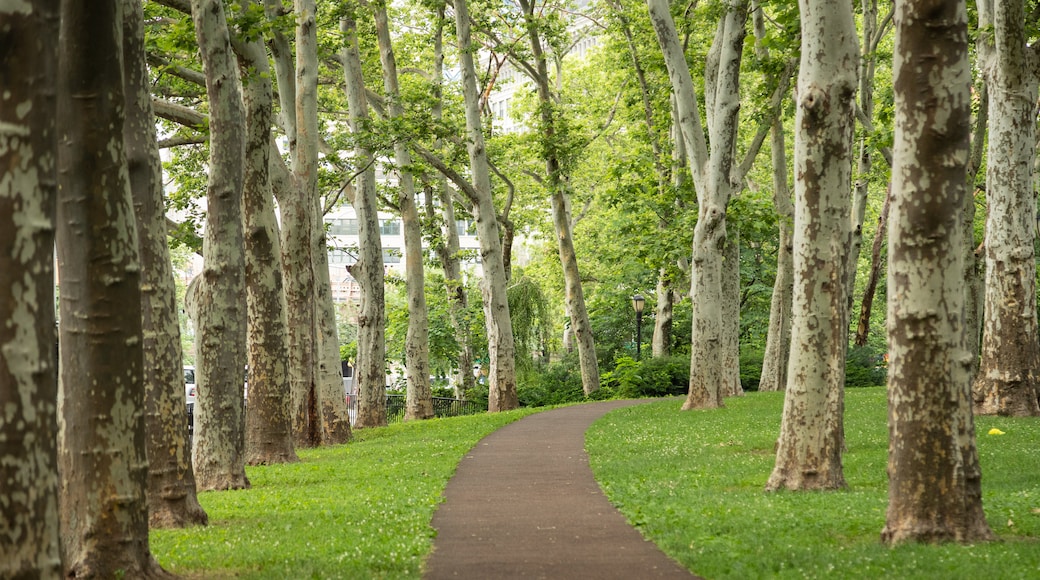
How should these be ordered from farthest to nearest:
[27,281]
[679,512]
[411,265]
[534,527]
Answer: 1. [411,265]
2. [679,512]
3. [534,527]
4. [27,281]

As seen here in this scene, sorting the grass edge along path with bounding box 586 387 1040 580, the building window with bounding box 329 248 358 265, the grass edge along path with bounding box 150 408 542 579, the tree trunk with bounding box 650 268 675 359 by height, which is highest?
the building window with bounding box 329 248 358 265

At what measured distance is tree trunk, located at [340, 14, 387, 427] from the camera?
2542 centimetres

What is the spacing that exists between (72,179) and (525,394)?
31279mm

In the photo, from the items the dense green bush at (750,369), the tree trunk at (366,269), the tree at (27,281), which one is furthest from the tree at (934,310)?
the dense green bush at (750,369)

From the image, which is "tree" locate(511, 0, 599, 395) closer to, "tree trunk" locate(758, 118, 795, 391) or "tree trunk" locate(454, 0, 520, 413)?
"tree trunk" locate(454, 0, 520, 413)

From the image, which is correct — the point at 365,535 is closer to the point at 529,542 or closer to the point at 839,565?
the point at 529,542

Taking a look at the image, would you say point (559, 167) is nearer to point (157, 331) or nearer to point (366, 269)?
point (366, 269)

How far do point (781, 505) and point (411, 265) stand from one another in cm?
2057

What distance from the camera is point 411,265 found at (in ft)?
98.6

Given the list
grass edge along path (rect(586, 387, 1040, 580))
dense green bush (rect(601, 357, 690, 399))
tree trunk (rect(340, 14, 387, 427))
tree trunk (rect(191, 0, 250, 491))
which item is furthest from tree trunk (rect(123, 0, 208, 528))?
dense green bush (rect(601, 357, 690, 399))

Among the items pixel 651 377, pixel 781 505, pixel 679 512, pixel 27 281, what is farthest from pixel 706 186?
pixel 27 281

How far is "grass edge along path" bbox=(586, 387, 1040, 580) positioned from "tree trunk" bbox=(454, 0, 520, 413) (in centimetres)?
1074

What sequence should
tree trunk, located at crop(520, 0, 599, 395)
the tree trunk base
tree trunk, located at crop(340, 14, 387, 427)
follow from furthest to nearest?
1. tree trunk, located at crop(520, 0, 599, 395)
2. tree trunk, located at crop(340, 14, 387, 427)
3. the tree trunk base

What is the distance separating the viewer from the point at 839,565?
746cm
